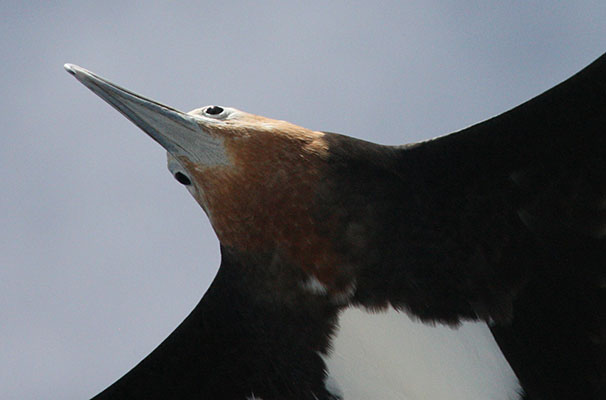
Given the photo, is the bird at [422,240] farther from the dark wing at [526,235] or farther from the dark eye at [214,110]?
the dark eye at [214,110]

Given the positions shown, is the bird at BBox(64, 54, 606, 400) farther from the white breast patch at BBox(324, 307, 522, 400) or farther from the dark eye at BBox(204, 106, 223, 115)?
the dark eye at BBox(204, 106, 223, 115)

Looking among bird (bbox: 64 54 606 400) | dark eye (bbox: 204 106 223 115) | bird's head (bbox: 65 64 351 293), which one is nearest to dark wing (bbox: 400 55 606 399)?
bird (bbox: 64 54 606 400)

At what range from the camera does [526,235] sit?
4.12m

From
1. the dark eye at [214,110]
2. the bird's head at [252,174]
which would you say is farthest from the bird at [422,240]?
the dark eye at [214,110]

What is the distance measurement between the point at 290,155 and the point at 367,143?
0.37m

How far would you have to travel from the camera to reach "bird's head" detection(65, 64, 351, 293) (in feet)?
13.1

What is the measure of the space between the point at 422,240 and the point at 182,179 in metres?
1.05

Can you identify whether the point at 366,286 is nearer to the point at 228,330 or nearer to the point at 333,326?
the point at 333,326

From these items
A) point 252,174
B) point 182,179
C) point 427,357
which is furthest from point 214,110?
point 427,357

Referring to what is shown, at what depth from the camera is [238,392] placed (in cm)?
469

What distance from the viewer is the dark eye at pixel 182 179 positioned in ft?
14.0

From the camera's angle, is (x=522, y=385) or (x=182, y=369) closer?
(x=522, y=385)

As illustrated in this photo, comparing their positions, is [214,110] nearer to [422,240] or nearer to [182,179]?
[182,179]

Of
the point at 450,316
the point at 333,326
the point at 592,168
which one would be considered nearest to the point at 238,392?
the point at 333,326
